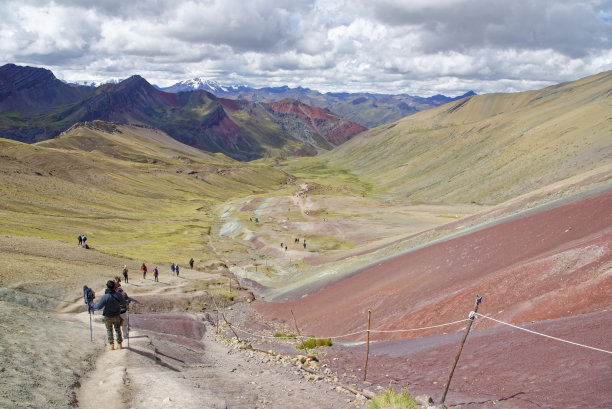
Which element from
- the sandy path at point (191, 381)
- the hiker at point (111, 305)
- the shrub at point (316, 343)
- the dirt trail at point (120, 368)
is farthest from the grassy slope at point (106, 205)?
the hiker at point (111, 305)

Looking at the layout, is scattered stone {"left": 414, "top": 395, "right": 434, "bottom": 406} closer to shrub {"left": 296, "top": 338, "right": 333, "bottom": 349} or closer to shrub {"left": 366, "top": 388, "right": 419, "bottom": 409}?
shrub {"left": 366, "top": 388, "right": 419, "bottom": 409}

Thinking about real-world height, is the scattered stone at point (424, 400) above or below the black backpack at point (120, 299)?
below

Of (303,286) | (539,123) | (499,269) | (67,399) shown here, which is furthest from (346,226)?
(539,123)

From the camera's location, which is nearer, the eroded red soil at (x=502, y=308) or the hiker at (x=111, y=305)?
the eroded red soil at (x=502, y=308)

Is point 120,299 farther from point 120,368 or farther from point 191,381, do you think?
point 191,381

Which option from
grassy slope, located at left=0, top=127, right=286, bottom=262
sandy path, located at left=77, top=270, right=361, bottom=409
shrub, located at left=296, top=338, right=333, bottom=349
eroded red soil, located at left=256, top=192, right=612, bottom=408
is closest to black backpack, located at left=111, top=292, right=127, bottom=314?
sandy path, located at left=77, top=270, right=361, bottom=409

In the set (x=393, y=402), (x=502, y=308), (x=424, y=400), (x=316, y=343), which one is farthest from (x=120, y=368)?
(x=502, y=308)

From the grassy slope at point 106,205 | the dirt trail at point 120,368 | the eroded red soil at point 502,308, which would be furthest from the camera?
the grassy slope at point 106,205

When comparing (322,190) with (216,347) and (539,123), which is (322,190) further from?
(216,347)

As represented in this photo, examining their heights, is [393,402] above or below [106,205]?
above

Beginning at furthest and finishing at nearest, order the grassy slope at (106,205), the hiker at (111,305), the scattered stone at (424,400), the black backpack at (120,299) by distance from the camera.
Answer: the grassy slope at (106,205)
the black backpack at (120,299)
the hiker at (111,305)
the scattered stone at (424,400)

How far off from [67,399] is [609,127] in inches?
6613

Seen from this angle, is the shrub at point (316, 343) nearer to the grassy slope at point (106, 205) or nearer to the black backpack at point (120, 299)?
the black backpack at point (120, 299)

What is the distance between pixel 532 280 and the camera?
78.9ft
